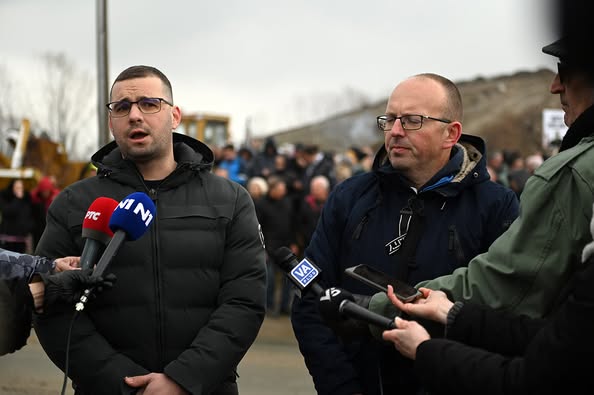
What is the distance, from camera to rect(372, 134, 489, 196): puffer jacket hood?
4301 mm

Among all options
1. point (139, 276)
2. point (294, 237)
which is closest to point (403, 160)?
point (139, 276)

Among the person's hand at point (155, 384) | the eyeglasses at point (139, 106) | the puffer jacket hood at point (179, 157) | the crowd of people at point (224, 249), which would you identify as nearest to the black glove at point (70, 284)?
the crowd of people at point (224, 249)

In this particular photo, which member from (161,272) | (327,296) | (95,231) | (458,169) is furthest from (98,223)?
(458,169)

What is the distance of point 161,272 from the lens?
433 cm

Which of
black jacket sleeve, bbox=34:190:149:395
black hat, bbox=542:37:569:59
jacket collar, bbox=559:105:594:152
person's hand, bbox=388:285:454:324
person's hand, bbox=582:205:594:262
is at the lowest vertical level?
black jacket sleeve, bbox=34:190:149:395

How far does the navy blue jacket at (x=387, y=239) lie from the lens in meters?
4.20

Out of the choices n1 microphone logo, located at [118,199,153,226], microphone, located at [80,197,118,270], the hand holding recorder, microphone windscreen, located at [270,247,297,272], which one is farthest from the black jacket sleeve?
Answer: the hand holding recorder

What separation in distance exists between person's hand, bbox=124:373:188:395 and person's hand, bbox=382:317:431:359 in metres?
1.25

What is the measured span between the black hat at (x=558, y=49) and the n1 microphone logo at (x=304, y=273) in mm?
1294

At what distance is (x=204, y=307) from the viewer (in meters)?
4.42

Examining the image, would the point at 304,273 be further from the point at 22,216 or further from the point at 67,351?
the point at 22,216

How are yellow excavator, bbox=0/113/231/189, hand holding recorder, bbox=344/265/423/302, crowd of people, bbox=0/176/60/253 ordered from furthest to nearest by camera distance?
1. yellow excavator, bbox=0/113/231/189
2. crowd of people, bbox=0/176/60/253
3. hand holding recorder, bbox=344/265/423/302

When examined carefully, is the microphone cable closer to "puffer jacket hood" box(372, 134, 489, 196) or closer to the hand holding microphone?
the hand holding microphone

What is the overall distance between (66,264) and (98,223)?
256mm
